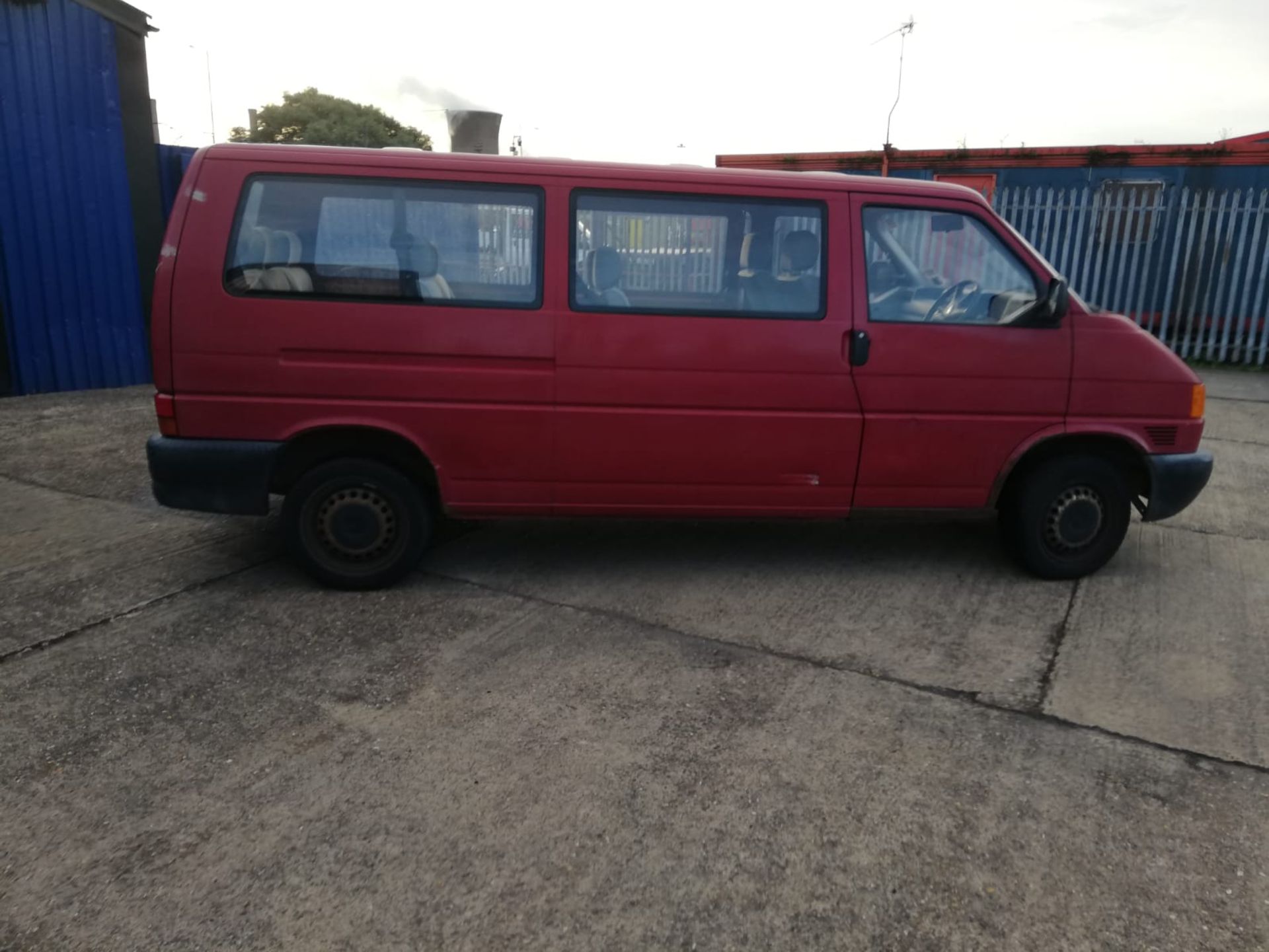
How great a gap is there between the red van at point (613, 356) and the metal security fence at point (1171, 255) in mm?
8840

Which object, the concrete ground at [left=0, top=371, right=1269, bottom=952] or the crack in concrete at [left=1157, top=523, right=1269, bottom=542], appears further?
the crack in concrete at [left=1157, top=523, right=1269, bottom=542]

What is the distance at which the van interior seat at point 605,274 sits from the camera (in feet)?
13.6

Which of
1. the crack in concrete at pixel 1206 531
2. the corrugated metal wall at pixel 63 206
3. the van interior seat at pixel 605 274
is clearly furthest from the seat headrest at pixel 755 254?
the corrugated metal wall at pixel 63 206

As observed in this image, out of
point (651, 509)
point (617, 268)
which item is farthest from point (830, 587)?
point (617, 268)

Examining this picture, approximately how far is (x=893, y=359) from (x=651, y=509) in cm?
129

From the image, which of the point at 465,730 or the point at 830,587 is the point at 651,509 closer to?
the point at 830,587

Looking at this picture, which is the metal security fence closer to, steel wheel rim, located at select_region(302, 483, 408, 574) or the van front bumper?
the van front bumper

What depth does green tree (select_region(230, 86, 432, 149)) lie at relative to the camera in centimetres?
4550

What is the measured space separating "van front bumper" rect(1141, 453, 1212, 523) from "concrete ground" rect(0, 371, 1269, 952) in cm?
42

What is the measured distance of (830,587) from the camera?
4570 millimetres

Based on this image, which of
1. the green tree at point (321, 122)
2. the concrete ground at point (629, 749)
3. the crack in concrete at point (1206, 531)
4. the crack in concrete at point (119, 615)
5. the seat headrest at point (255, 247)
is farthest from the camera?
the green tree at point (321, 122)

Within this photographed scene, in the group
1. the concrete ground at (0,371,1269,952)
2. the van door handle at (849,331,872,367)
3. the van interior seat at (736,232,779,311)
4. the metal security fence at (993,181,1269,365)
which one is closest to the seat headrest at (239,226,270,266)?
the concrete ground at (0,371,1269,952)

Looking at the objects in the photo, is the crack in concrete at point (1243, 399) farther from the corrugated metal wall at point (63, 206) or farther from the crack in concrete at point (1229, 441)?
the corrugated metal wall at point (63, 206)

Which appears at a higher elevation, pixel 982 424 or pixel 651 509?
pixel 982 424
